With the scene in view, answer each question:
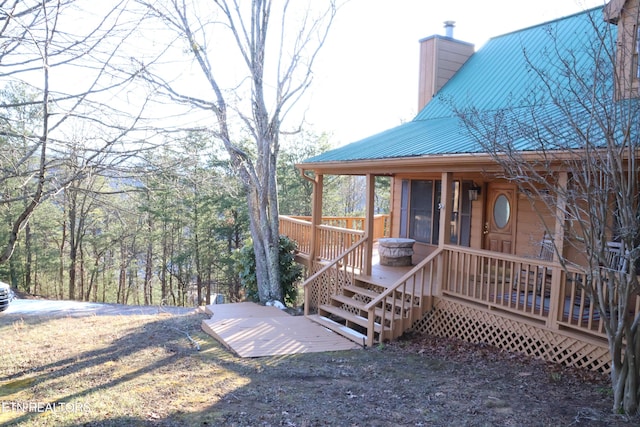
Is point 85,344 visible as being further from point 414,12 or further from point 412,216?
point 414,12

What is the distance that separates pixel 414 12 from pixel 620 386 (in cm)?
985

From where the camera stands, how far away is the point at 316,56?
1243 centimetres

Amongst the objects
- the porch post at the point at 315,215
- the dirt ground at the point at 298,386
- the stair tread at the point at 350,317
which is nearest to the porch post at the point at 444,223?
the dirt ground at the point at 298,386

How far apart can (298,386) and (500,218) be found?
6.26 meters

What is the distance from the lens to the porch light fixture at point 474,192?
1052 cm

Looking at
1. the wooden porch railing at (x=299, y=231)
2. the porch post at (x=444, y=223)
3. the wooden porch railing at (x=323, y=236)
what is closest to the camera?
the porch post at (x=444, y=223)

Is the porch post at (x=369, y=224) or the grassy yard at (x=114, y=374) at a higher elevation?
the porch post at (x=369, y=224)

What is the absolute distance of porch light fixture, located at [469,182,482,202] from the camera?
10516mm

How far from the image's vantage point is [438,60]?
1320cm

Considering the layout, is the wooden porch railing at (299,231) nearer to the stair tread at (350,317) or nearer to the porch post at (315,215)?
the porch post at (315,215)

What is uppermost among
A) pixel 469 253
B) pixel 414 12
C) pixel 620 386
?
pixel 414 12

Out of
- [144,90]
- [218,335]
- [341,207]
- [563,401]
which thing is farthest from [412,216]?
[341,207]

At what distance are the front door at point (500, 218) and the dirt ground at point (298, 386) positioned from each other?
321cm

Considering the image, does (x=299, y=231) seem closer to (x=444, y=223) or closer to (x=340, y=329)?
(x=340, y=329)
